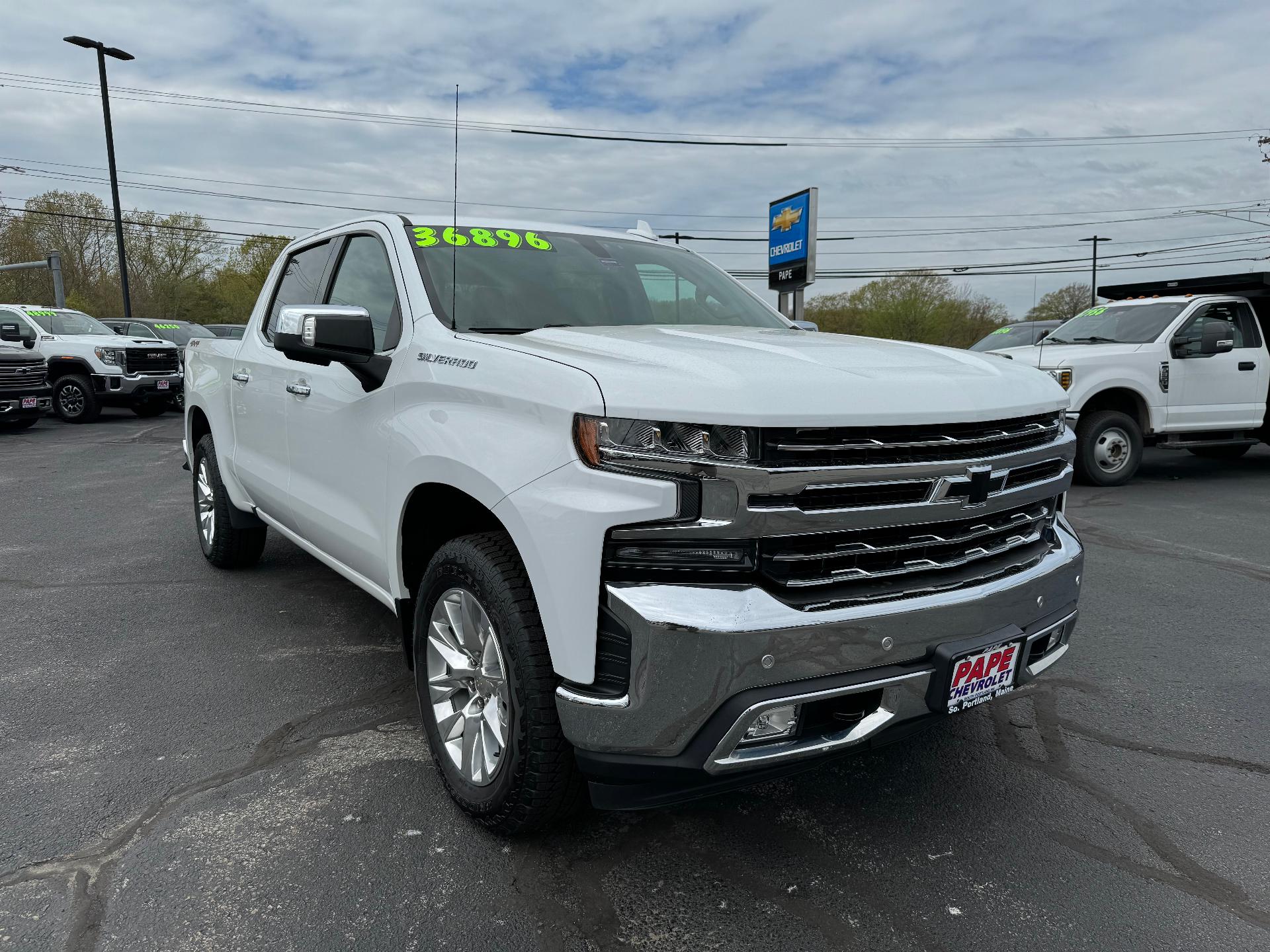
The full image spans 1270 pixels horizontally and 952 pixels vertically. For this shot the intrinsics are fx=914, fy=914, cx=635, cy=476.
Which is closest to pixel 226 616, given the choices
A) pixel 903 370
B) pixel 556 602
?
pixel 556 602

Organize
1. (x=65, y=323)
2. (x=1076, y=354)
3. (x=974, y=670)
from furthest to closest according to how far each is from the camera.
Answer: (x=65, y=323)
(x=1076, y=354)
(x=974, y=670)

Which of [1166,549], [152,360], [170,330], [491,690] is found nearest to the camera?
[491,690]

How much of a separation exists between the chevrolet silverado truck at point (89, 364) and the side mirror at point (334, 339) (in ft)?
50.2

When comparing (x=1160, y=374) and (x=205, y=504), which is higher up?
(x=1160, y=374)

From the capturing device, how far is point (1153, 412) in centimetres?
906

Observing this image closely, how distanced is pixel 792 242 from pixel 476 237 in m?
15.4

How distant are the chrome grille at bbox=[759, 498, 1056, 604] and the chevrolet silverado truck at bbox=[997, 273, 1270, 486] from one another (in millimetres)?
6763

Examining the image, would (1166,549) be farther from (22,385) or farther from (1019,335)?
(22,385)

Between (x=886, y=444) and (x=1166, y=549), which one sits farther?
(x=1166, y=549)

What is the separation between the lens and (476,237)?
3574mm

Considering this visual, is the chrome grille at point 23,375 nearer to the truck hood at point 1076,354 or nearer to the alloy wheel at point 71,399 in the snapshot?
the alloy wheel at point 71,399

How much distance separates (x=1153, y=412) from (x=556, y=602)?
28.7 ft

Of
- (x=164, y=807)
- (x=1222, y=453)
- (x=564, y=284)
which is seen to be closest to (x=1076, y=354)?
(x=1222, y=453)

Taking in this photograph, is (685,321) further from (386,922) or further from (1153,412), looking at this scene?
(1153,412)
